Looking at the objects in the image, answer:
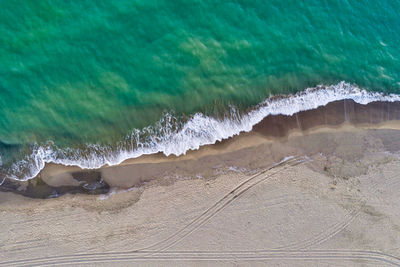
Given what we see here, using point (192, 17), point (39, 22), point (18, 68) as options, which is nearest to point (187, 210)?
point (192, 17)

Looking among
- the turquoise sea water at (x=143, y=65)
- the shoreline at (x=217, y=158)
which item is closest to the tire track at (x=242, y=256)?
the shoreline at (x=217, y=158)

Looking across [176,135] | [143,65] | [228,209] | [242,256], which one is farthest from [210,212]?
[143,65]

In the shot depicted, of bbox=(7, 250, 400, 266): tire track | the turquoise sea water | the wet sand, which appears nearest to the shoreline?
the wet sand

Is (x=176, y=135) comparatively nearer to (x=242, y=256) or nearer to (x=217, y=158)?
(x=217, y=158)

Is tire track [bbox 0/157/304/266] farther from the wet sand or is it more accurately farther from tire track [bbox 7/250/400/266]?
tire track [bbox 7/250/400/266]

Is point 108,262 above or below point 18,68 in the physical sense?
below

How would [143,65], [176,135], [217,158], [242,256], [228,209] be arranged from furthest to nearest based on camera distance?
[143,65] → [176,135] → [217,158] → [228,209] → [242,256]

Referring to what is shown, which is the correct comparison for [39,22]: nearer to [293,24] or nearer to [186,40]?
[186,40]
